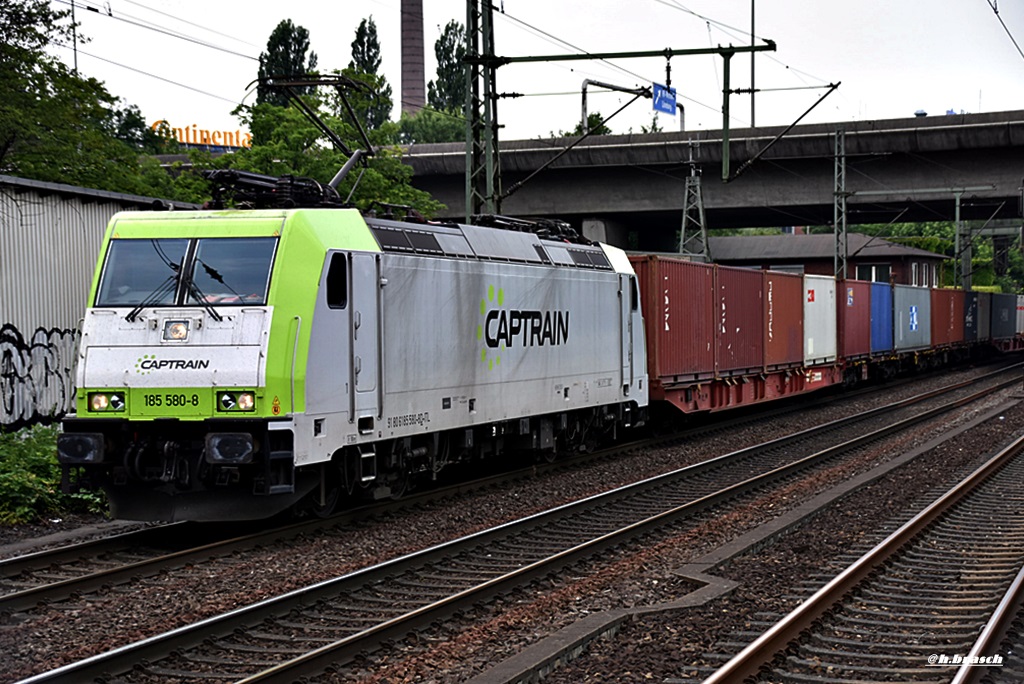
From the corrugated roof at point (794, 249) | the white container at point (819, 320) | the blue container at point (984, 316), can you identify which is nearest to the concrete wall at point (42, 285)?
the white container at point (819, 320)

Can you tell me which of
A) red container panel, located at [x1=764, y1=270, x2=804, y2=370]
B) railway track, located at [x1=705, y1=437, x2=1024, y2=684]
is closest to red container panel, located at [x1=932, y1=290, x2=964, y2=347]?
red container panel, located at [x1=764, y1=270, x2=804, y2=370]

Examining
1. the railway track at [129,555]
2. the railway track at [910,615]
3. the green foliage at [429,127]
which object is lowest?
the railway track at [910,615]

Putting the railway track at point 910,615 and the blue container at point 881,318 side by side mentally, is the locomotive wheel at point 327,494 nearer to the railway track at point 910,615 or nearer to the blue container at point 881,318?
the railway track at point 910,615

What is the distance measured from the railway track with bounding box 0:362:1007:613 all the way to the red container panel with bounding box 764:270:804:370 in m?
14.4

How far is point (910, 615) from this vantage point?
8883 mm

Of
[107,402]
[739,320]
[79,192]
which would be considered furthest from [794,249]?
[107,402]

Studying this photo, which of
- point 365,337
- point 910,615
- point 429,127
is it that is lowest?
point 910,615

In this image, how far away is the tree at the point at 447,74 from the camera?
95.4 meters

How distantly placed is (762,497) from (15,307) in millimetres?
10173

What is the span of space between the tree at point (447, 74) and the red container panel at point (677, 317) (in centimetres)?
7360

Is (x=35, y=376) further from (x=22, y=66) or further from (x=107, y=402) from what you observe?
(x=22, y=66)

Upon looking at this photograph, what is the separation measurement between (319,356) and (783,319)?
18198 millimetres

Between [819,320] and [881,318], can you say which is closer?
[819,320]

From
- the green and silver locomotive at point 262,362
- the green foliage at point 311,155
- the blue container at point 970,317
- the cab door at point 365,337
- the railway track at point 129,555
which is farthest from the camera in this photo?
the blue container at point 970,317
